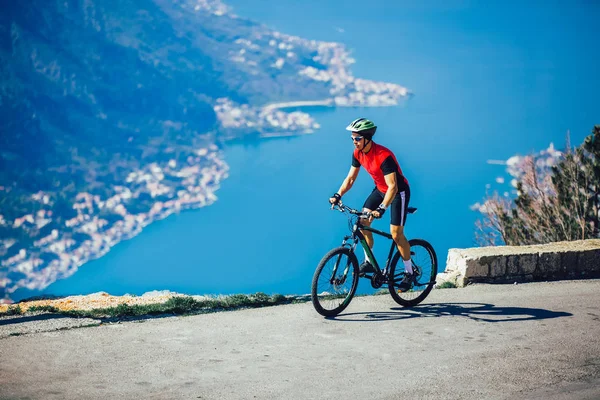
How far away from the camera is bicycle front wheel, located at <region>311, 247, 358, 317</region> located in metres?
7.15

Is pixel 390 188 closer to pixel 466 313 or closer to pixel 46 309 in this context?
pixel 466 313

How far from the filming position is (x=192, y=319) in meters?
7.33

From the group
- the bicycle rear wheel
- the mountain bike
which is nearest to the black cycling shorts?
the mountain bike

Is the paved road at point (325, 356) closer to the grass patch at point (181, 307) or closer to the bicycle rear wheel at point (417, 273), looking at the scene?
the bicycle rear wheel at point (417, 273)

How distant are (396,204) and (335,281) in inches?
45.7

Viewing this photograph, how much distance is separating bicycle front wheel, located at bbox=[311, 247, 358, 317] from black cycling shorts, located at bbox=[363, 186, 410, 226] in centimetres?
66

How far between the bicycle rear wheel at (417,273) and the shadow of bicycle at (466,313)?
154 mm

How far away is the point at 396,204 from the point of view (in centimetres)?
748

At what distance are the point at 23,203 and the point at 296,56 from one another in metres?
75.4

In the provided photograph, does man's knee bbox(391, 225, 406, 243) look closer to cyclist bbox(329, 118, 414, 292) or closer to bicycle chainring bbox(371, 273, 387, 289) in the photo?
cyclist bbox(329, 118, 414, 292)

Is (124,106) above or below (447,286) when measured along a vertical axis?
above

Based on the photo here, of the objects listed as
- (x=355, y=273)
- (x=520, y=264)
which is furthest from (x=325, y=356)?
(x=520, y=264)

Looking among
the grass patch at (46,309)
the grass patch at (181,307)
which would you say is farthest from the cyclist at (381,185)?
the grass patch at (46,309)

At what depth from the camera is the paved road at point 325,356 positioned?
17.3ft
